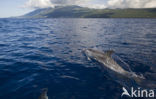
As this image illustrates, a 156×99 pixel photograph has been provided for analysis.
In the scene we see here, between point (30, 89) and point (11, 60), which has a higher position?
point (11, 60)

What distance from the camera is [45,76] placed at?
9.87 meters

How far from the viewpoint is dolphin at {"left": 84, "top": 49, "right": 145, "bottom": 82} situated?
9.77 metres

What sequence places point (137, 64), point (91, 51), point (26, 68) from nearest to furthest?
point (26, 68)
point (137, 64)
point (91, 51)

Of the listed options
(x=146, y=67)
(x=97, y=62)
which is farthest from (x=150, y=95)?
(x=97, y=62)

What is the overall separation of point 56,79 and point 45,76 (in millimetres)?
1201

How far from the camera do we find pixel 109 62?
12109 mm

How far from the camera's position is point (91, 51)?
1576cm

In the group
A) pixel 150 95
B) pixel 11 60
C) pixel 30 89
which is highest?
pixel 11 60

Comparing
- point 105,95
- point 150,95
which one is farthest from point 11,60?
point 150,95

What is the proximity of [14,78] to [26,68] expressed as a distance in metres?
1.97

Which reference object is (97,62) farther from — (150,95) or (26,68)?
(26,68)

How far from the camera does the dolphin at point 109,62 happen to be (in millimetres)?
9771

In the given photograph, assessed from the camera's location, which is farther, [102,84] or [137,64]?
[137,64]

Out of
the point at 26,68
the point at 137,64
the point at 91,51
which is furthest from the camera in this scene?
the point at 91,51
